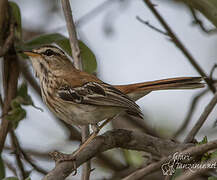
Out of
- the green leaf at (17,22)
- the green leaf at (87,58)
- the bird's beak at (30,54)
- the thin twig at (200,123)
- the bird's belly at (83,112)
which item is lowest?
the thin twig at (200,123)

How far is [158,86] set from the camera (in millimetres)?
4574

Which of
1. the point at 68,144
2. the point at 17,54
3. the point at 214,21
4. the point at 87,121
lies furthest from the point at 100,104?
the point at 68,144

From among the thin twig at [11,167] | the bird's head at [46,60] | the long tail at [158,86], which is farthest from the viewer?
the thin twig at [11,167]

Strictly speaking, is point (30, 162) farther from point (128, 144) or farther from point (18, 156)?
point (128, 144)

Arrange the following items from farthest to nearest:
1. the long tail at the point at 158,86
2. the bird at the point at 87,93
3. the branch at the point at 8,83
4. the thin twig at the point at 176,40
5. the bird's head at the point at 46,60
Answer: the bird's head at the point at 46,60, the thin twig at the point at 176,40, the branch at the point at 8,83, the long tail at the point at 158,86, the bird at the point at 87,93

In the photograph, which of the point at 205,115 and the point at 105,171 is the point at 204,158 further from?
the point at 105,171

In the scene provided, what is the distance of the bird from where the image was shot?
428 cm

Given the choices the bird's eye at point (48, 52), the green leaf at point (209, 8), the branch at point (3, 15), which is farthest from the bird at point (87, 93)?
the green leaf at point (209, 8)

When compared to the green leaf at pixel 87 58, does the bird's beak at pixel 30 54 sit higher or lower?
higher

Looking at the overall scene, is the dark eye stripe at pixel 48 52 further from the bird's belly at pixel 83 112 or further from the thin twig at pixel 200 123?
the thin twig at pixel 200 123

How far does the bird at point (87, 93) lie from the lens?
4277mm

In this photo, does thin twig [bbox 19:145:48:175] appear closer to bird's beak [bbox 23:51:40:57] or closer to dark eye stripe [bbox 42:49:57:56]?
bird's beak [bbox 23:51:40:57]

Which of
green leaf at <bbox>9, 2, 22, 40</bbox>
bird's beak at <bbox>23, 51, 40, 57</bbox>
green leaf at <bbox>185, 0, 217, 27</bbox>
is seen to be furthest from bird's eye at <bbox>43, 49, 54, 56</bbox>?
green leaf at <bbox>185, 0, 217, 27</bbox>

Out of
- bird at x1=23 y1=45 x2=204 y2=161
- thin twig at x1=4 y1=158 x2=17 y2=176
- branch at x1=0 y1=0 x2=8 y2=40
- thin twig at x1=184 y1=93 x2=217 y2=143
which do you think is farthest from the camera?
thin twig at x1=4 y1=158 x2=17 y2=176
